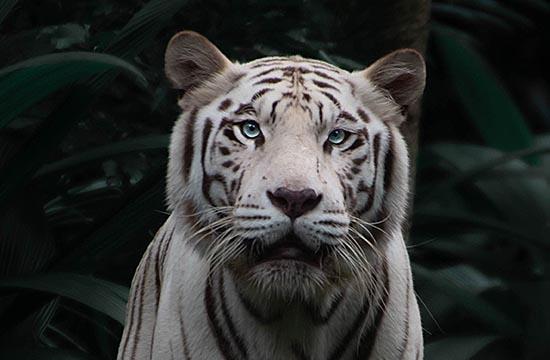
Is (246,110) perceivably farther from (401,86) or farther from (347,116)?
(401,86)

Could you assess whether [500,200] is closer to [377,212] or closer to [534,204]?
[534,204]

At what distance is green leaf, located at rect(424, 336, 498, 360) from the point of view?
6982 mm

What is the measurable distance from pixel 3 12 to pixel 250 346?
1962 millimetres

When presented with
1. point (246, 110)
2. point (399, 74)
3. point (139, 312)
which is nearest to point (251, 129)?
point (246, 110)

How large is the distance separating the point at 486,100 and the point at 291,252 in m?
5.68

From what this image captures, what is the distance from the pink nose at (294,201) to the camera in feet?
13.3

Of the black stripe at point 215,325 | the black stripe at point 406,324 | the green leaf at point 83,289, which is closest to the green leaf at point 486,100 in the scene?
the green leaf at point 83,289

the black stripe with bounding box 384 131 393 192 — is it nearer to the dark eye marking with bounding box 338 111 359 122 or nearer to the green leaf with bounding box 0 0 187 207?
the dark eye marking with bounding box 338 111 359 122

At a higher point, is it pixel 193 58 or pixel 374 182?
pixel 193 58

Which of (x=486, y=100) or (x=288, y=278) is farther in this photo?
(x=486, y=100)

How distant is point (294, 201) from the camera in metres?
4.07

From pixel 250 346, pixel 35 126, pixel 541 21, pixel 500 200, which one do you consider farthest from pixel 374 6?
pixel 541 21

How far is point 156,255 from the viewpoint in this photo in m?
5.21

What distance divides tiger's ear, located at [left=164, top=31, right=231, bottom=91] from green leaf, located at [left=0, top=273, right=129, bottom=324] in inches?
45.3
